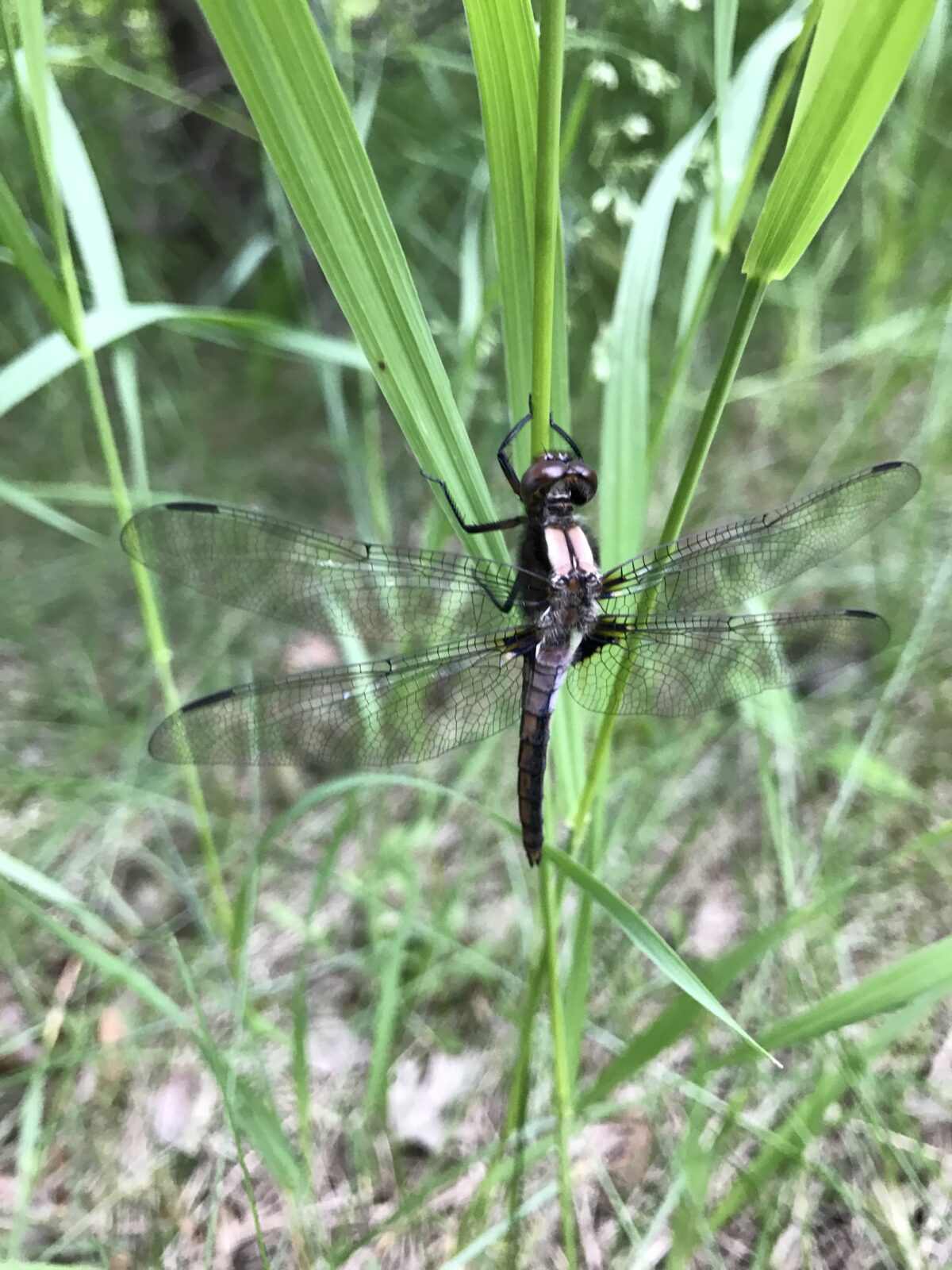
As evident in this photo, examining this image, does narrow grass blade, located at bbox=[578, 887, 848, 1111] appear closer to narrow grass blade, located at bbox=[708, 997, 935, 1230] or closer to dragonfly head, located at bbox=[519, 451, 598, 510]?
narrow grass blade, located at bbox=[708, 997, 935, 1230]

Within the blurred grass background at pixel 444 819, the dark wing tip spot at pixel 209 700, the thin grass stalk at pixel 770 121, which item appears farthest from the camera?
the blurred grass background at pixel 444 819

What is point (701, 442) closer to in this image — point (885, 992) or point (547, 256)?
point (547, 256)

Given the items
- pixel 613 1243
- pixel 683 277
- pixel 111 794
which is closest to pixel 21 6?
pixel 111 794

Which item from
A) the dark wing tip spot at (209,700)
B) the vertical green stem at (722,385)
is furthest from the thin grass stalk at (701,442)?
the dark wing tip spot at (209,700)

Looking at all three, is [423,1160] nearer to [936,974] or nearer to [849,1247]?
[849,1247]

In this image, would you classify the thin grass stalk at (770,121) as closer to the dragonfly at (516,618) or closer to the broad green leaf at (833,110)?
the broad green leaf at (833,110)

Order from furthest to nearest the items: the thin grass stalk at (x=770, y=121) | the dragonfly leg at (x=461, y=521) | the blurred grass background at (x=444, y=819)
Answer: the blurred grass background at (x=444, y=819), the dragonfly leg at (x=461, y=521), the thin grass stalk at (x=770, y=121)
